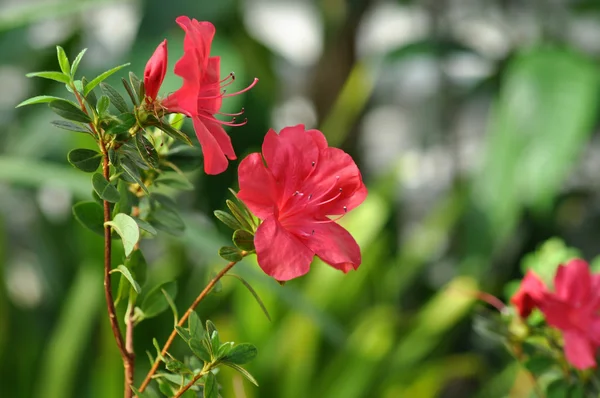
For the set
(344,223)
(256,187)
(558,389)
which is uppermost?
(256,187)

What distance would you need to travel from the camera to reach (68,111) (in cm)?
20

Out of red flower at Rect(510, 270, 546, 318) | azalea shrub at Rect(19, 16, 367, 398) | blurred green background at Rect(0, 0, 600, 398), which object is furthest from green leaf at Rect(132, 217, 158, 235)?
blurred green background at Rect(0, 0, 600, 398)

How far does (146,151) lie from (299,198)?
0.05 metres

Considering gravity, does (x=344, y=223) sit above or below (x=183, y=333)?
below

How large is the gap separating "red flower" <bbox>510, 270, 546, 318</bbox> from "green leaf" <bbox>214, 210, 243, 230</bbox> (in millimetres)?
131

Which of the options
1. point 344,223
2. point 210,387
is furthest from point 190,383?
point 344,223

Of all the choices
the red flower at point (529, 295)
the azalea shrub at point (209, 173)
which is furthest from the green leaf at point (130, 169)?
the red flower at point (529, 295)

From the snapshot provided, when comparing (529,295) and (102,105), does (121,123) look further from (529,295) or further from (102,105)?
(529,295)

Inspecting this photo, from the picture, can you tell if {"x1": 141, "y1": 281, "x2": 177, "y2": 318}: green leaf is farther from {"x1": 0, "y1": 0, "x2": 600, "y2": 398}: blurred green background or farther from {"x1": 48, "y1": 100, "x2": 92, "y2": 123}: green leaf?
{"x1": 0, "y1": 0, "x2": 600, "y2": 398}: blurred green background

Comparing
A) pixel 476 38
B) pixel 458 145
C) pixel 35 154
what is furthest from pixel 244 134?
pixel 476 38

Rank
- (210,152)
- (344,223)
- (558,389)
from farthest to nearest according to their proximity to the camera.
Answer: (344,223) < (558,389) < (210,152)

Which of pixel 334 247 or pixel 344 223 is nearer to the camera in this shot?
pixel 334 247

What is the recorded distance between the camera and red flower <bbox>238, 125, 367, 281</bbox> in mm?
197

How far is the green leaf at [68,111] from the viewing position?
194 millimetres
